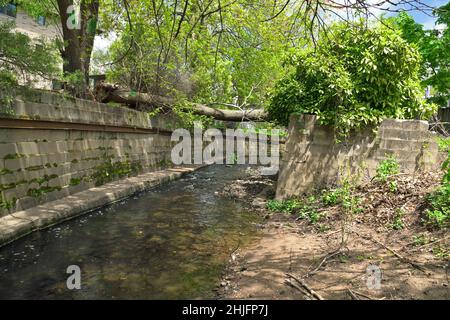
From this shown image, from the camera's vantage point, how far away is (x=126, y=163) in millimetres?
11492

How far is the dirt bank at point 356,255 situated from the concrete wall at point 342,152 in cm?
63

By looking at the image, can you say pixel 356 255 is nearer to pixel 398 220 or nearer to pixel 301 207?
pixel 398 220

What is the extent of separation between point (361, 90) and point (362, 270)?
475 cm

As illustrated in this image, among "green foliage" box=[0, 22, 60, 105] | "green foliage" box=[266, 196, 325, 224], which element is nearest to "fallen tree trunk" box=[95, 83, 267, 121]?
"green foliage" box=[266, 196, 325, 224]

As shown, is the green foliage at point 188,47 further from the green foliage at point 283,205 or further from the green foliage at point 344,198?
the green foliage at point 344,198

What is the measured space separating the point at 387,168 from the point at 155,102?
28.6ft

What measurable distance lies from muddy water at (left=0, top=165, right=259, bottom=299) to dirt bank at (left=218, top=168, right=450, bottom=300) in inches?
17.5

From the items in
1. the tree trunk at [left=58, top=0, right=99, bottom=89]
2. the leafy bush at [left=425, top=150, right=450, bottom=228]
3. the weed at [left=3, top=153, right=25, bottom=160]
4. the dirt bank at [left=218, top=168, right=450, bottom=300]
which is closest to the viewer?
the dirt bank at [left=218, top=168, right=450, bottom=300]

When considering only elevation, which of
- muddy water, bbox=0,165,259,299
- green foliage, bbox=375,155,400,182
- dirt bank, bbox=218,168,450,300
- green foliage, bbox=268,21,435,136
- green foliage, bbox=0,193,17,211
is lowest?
muddy water, bbox=0,165,259,299

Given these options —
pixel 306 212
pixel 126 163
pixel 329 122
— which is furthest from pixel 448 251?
pixel 126 163

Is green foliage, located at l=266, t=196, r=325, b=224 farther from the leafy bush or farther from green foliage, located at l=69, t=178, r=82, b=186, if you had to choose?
green foliage, located at l=69, t=178, r=82, b=186

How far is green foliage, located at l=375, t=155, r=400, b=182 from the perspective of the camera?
705 cm

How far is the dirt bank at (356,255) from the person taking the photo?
3.80 metres

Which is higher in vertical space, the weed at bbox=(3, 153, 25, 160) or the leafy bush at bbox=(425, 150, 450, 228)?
the weed at bbox=(3, 153, 25, 160)
